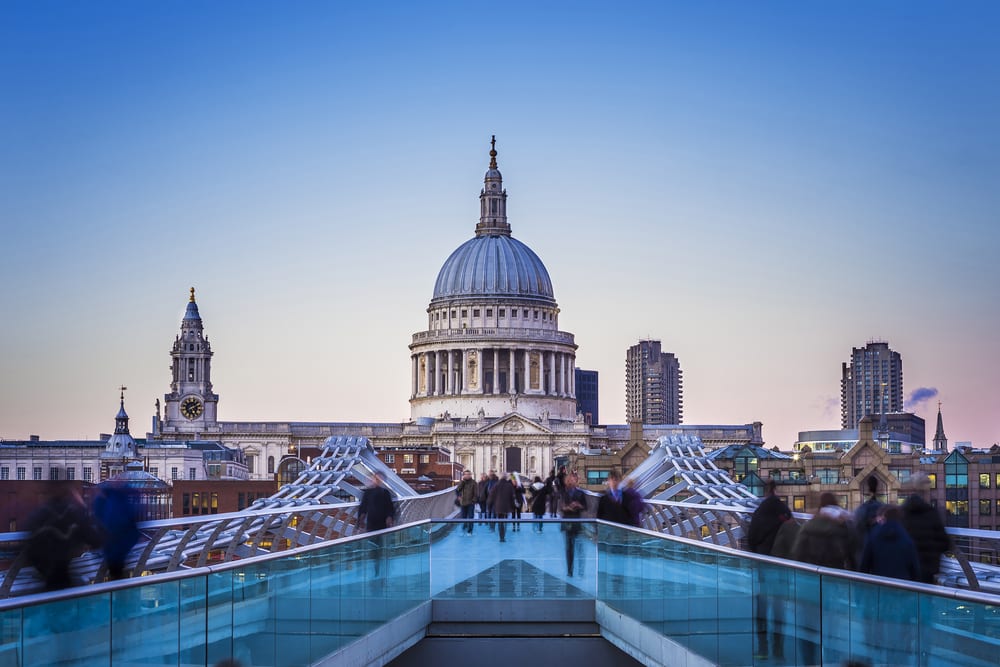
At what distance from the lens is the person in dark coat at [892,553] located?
1259cm

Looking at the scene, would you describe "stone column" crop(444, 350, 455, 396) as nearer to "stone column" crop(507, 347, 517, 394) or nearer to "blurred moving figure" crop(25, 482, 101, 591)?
"stone column" crop(507, 347, 517, 394)

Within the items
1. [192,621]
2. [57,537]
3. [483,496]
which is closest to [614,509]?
[57,537]

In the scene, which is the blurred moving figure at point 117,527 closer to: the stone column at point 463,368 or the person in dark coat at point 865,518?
the person in dark coat at point 865,518

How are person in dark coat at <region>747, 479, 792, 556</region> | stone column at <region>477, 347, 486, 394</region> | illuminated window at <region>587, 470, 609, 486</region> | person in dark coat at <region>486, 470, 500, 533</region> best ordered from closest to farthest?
person in dark coat at <region>747, 479, 792, 556</region> < person in dark coat at <region>486, 470, 500, 533</region> < illuminated window at <region>587, 470, 609, 486</region> < stone column at <region>477, 347, 486, 394</region>

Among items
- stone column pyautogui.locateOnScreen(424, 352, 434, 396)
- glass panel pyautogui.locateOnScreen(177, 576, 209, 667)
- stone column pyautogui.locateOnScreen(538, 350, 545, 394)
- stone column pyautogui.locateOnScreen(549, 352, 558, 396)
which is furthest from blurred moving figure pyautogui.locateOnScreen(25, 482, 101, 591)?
stone column pyautogui.locateOnScreen(424, 352, 434, 396)

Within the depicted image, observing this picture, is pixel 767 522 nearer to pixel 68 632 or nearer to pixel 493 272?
pixel 68 632

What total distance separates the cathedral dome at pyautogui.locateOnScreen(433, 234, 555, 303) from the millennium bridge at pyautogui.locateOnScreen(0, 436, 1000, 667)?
15481cm

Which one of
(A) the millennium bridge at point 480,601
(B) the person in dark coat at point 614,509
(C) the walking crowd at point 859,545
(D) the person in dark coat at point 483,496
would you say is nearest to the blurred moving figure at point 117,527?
(A) the millennium bridge at point 480,601

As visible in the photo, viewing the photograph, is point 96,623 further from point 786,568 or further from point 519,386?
point 519,386

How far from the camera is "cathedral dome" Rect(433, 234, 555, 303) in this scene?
18175 cm

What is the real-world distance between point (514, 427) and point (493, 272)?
1048 inches

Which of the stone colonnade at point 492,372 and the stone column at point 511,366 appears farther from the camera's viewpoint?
the stone colonnade at point 492,372

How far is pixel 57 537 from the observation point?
12.5 m

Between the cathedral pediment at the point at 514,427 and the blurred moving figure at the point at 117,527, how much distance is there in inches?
5812
